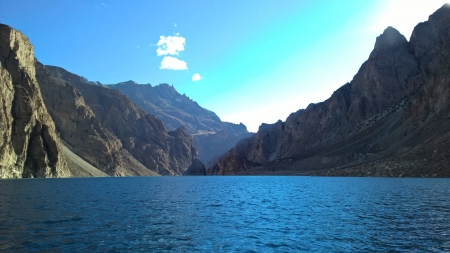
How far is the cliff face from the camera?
Answer: 14388cm

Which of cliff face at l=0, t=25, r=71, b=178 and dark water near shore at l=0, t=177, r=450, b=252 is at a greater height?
cliff face at l=0, t=25, r=71, b=178

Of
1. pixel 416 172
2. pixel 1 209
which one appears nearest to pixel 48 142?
pixel 1 209

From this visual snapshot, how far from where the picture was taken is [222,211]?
4050cm

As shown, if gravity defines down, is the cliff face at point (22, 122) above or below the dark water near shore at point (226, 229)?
above

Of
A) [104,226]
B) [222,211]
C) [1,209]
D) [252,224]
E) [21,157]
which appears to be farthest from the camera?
[21,157]

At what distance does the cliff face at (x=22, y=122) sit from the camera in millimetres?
143875

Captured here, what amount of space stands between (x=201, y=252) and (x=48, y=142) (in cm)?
17924

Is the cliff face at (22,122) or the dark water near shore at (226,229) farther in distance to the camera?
the cliff face at (22,122)

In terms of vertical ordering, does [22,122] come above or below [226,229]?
above

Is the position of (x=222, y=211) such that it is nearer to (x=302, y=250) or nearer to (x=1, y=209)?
(x=302, y=250)

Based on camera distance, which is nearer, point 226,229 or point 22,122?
point 226,229

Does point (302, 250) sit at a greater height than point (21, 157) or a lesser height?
lesser

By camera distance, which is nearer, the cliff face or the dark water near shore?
the dark water near shore

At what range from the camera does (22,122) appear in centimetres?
15588
